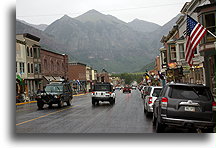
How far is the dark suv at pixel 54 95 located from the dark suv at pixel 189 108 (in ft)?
51.1

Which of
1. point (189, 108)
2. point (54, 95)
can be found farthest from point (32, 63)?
point (189, 108)

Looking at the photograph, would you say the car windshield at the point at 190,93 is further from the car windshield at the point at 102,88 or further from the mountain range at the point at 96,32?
the car windshield at the point at 102,88

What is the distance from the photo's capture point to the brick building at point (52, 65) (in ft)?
207

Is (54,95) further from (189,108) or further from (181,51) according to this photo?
(181,51)

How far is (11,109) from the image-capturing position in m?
12.1

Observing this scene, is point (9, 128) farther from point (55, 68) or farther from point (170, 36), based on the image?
point (55, 68)

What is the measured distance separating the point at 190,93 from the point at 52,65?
200 ft

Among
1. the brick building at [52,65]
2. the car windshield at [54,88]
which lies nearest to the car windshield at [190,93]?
the car windshield at [54,88]

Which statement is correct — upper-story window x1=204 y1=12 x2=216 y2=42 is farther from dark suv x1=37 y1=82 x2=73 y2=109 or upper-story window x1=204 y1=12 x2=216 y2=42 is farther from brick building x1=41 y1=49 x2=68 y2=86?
brick building x1=41 y1=49 x2=68 y2=86

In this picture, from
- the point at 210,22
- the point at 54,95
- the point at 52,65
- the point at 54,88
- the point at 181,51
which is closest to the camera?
the point at 210,22

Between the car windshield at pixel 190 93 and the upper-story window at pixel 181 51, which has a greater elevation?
the upper-story window at pixel 181 51

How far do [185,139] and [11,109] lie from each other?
6.71m

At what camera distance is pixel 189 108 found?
1009cm

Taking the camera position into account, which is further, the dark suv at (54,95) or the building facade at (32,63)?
the building facade at (32,63)
